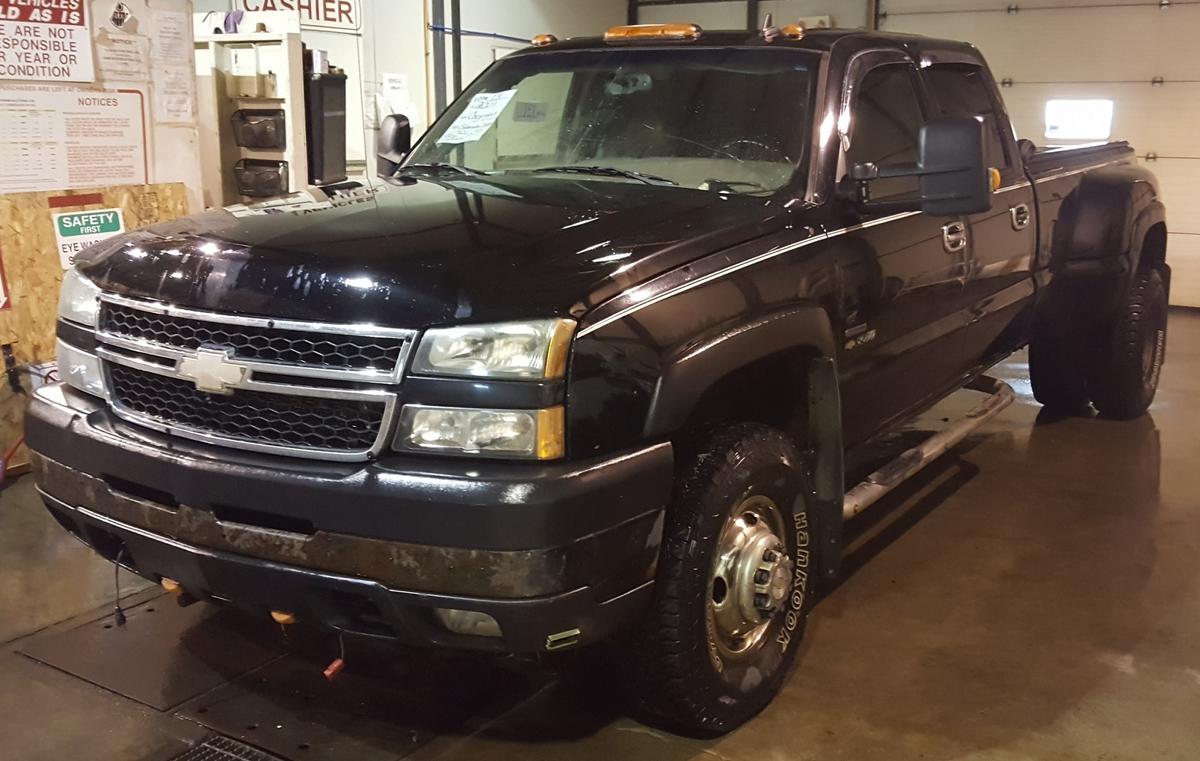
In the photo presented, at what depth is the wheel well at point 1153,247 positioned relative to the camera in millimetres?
5719

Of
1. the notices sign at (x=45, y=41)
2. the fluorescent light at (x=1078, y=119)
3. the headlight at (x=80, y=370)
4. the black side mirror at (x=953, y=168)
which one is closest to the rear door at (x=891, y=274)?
the black side mirror at (x=953, y=168)

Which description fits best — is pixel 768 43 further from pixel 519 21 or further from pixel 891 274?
pixel 519 21

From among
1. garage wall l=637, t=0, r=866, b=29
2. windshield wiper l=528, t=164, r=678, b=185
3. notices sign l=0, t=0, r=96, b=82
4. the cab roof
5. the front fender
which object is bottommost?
the front fender

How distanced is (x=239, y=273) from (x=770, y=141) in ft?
5.31

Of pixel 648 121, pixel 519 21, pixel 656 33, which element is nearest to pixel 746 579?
pixel 648 121

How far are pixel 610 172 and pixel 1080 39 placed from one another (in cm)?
785

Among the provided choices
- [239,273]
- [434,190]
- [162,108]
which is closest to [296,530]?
[239,273]

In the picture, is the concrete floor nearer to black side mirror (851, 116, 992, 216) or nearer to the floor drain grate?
the floor drain grate

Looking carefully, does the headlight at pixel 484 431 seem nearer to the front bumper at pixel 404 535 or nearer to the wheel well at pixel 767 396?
the front bumper at pixel 404 535

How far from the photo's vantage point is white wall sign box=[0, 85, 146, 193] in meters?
4.79

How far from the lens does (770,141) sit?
3332mm

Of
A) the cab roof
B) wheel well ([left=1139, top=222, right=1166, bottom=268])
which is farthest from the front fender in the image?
wheel well ([left=1139, top=222, right=1166, bottom=268])

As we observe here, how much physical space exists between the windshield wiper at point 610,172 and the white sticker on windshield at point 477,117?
0.45 m

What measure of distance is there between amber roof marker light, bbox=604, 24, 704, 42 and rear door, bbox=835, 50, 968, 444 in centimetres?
56
